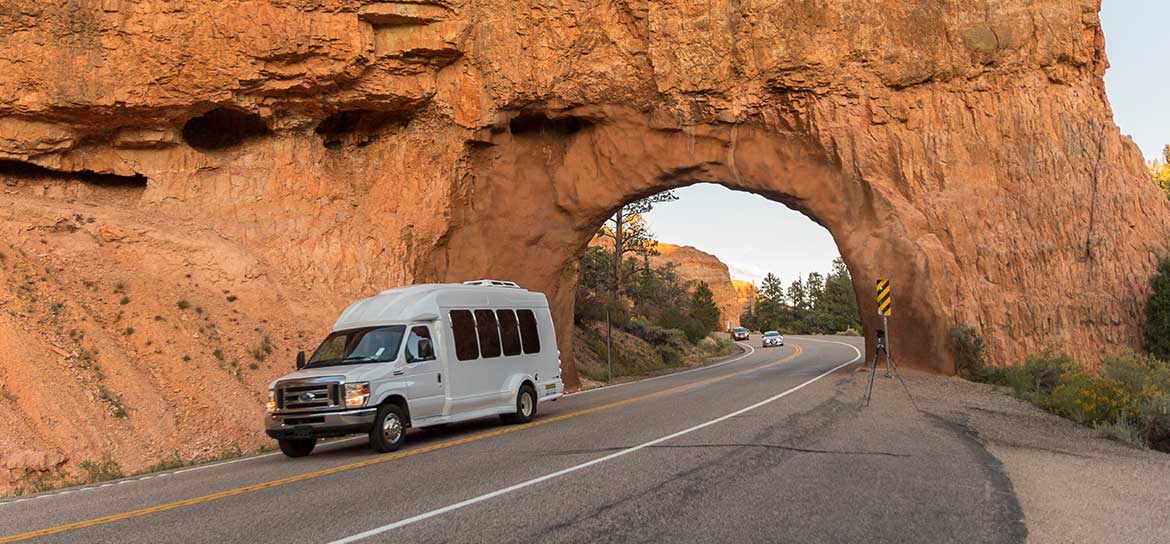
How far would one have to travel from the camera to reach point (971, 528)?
6375 millimetres

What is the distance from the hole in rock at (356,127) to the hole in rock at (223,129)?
1991mm

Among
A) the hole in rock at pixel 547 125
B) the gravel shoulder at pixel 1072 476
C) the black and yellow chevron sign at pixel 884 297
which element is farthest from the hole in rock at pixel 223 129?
the gravel shoulder at pixel 1072 476

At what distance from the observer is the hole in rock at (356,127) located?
1024 inches

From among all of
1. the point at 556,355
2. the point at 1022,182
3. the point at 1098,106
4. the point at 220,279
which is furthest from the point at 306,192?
the point at 1098,106

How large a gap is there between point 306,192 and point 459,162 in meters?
4.56

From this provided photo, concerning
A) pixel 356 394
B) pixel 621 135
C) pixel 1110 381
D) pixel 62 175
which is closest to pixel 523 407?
pixel 356 394

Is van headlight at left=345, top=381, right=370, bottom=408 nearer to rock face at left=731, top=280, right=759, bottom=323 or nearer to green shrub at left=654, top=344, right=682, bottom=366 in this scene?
green shrub at left=654, top=344, right=682, bottom=366

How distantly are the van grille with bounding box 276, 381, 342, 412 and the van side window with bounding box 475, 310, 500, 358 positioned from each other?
138 inches

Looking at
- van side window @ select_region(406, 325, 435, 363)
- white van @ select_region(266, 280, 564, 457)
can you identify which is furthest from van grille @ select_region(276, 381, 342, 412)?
van side window @ select_region(406, 325, 435, 363)

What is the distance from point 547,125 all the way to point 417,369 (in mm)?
16253

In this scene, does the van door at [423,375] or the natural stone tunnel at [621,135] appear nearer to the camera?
the van door at [423,375]

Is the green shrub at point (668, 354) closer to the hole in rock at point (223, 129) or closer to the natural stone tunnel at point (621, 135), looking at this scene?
the natural stone tunnel at point (621, 135)

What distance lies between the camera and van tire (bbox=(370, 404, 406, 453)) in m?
12.0

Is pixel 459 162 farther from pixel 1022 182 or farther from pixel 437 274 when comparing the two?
pixel 1022 182
